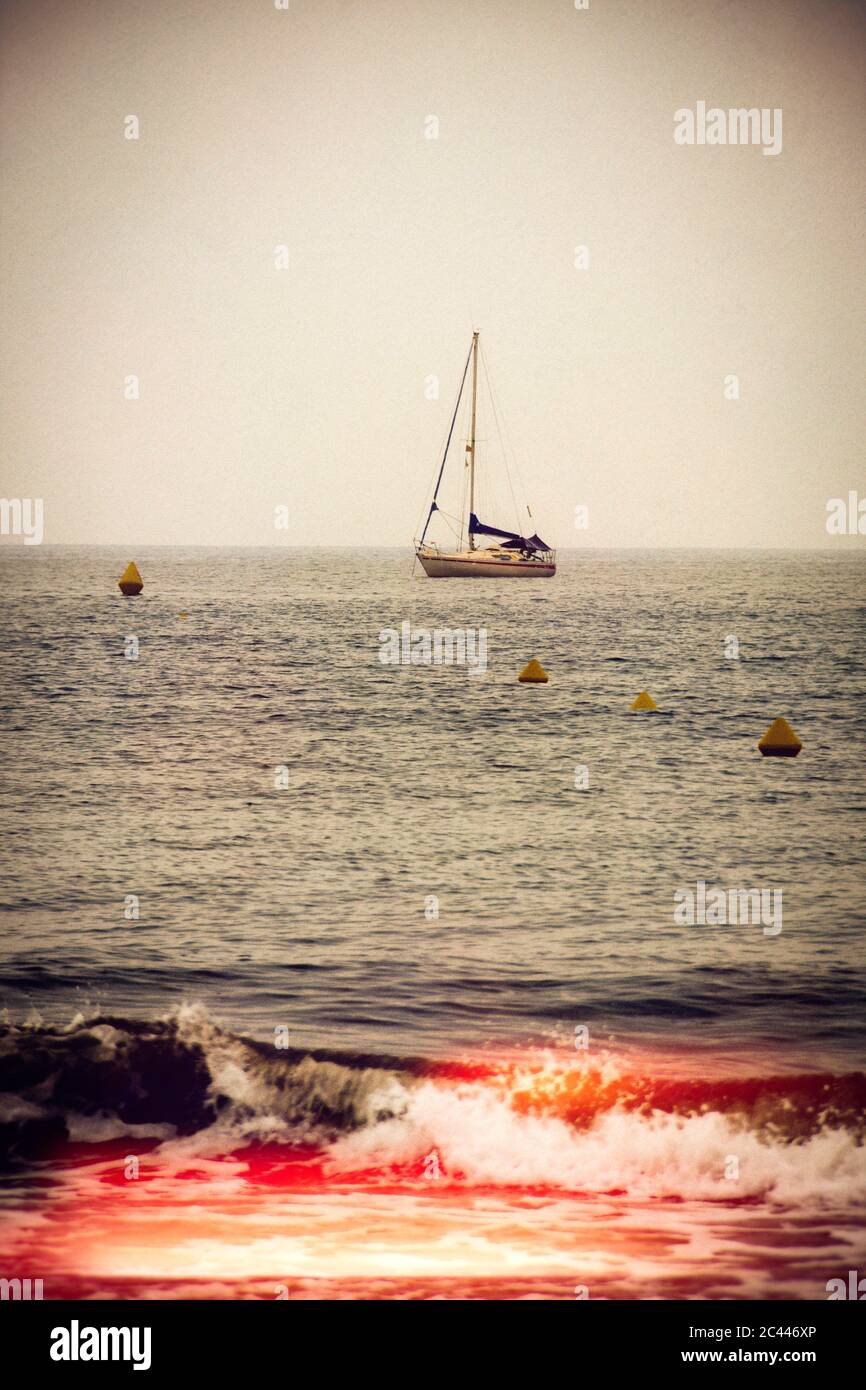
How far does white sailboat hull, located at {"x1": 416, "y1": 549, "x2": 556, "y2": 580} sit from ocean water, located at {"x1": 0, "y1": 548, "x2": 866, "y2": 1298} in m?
35.8

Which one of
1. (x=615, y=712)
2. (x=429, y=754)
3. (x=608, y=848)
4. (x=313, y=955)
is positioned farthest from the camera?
(x=615, y=712)

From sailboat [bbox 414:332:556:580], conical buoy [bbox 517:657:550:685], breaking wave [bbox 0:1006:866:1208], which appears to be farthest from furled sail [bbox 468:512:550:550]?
breaking wave [bbox 0:1006:866:1208]

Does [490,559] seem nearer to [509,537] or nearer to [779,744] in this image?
[509,537]

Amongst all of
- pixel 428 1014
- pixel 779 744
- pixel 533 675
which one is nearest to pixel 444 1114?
pixel 428 1014

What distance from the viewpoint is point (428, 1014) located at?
12367 millimetres

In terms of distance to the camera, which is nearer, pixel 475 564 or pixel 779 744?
pixel 779 744

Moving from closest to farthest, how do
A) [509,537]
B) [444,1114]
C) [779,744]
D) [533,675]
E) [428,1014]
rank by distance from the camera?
[444,1114], [428,1014], [779,744], [533,675], [509,537]

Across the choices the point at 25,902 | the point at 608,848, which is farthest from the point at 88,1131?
the point at 608,848

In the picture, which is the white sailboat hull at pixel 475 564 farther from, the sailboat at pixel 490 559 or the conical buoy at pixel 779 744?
the conical buoy at pixel 779 744

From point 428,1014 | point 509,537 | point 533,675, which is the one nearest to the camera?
point 428,1014

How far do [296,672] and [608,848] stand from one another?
24504 mm

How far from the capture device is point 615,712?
113ft

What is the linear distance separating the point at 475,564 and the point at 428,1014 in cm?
5548
